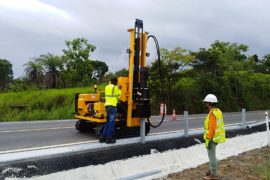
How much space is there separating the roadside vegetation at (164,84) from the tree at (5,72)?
40.4 ft

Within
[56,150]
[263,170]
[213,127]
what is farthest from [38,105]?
[213,127]

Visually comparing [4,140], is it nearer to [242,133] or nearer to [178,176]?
[178,176]

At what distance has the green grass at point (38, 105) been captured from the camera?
69.3 ft

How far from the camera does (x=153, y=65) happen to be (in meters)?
27.8

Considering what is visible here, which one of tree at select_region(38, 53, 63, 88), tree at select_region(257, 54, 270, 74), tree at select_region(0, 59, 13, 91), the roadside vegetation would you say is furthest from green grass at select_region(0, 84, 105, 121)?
tree at select_region(257, 54, 270, 74)

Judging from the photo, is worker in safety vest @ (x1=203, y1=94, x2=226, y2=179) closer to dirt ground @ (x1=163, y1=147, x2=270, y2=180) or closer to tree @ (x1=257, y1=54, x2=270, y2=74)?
dirt ground @ (x1=163, y1=147, x2=270, y2=180)

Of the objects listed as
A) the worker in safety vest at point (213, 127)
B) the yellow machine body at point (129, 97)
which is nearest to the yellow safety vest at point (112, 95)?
the yellow machine body at point (129, 97)

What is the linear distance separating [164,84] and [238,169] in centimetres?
2051

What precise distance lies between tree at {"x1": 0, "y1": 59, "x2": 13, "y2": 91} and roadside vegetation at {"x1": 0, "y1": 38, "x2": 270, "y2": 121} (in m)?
12.3

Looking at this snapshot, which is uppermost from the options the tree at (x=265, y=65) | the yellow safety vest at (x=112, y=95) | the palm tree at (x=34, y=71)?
the tree at (x=265, y=65)

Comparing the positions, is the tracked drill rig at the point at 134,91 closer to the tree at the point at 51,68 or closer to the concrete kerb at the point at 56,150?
the concrete kerb at the point at 56,150

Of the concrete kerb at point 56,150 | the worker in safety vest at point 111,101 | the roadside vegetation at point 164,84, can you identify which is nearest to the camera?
the concrete kerb at point 56,150

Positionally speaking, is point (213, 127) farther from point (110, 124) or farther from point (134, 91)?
point (134, 91)

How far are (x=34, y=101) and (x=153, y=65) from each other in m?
9.58
